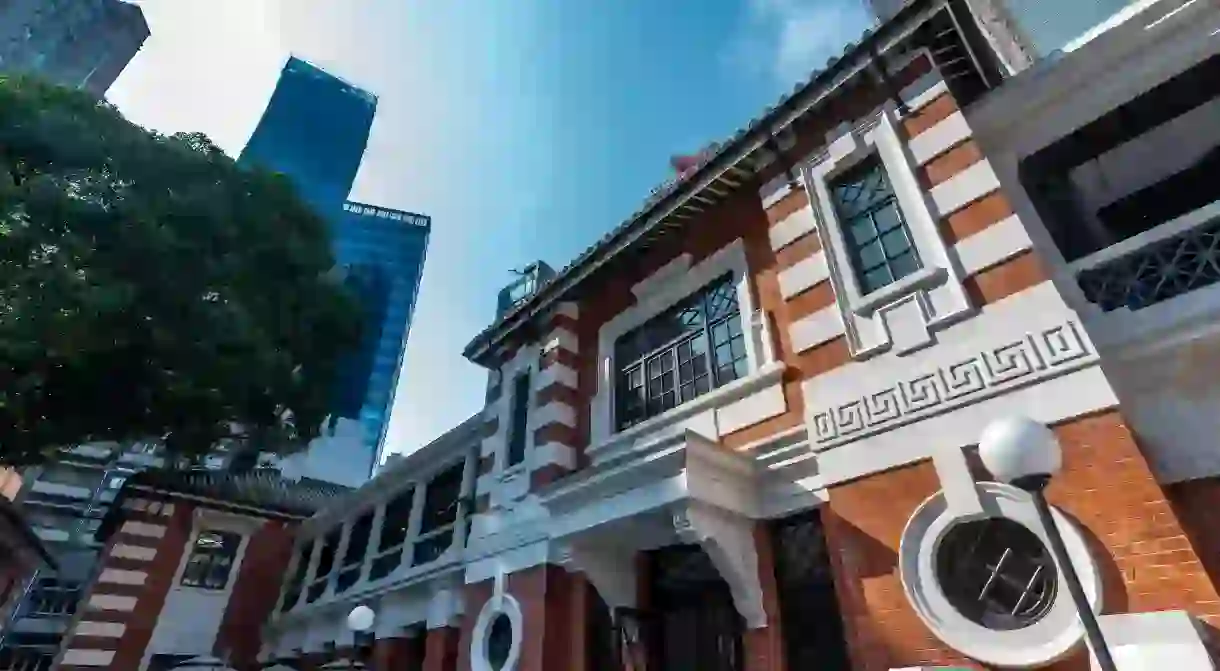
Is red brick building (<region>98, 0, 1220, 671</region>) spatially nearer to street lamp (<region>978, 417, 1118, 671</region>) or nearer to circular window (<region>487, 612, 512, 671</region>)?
circular window (<region>487, 612, 512, 671</region>)

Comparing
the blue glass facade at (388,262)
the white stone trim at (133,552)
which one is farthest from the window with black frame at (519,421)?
the blue glass facade at (388,262)

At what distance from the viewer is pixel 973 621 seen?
4.50 m

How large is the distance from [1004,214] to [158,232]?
47.0 ft

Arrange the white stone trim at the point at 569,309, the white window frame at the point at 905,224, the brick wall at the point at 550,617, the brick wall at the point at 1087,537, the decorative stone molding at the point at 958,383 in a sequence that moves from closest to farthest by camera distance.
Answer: the brick wall at the point at 1087,537
the decorative stone molding at the point at 958,383
the white window frame at the point at 905,224
the brick wall at the point at 550,617
the white stone trim at the point at 569,309

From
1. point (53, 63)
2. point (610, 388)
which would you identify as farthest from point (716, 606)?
point (53, 63)

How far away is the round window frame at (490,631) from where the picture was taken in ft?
25.7

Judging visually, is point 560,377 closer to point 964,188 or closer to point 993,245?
point 964,188

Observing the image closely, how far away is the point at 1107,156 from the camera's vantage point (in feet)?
21.0

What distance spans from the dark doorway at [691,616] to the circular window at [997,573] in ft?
8.02

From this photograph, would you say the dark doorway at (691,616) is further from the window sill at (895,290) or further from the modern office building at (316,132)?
the modern office building at (316,132)

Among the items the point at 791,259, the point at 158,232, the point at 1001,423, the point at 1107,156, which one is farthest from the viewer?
the point at 158,232

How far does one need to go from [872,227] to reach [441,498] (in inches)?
395

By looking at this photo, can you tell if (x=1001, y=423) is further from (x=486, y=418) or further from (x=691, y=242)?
(x=486, y=418)

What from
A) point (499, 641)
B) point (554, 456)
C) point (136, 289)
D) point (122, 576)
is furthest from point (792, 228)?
point (122, 576)
